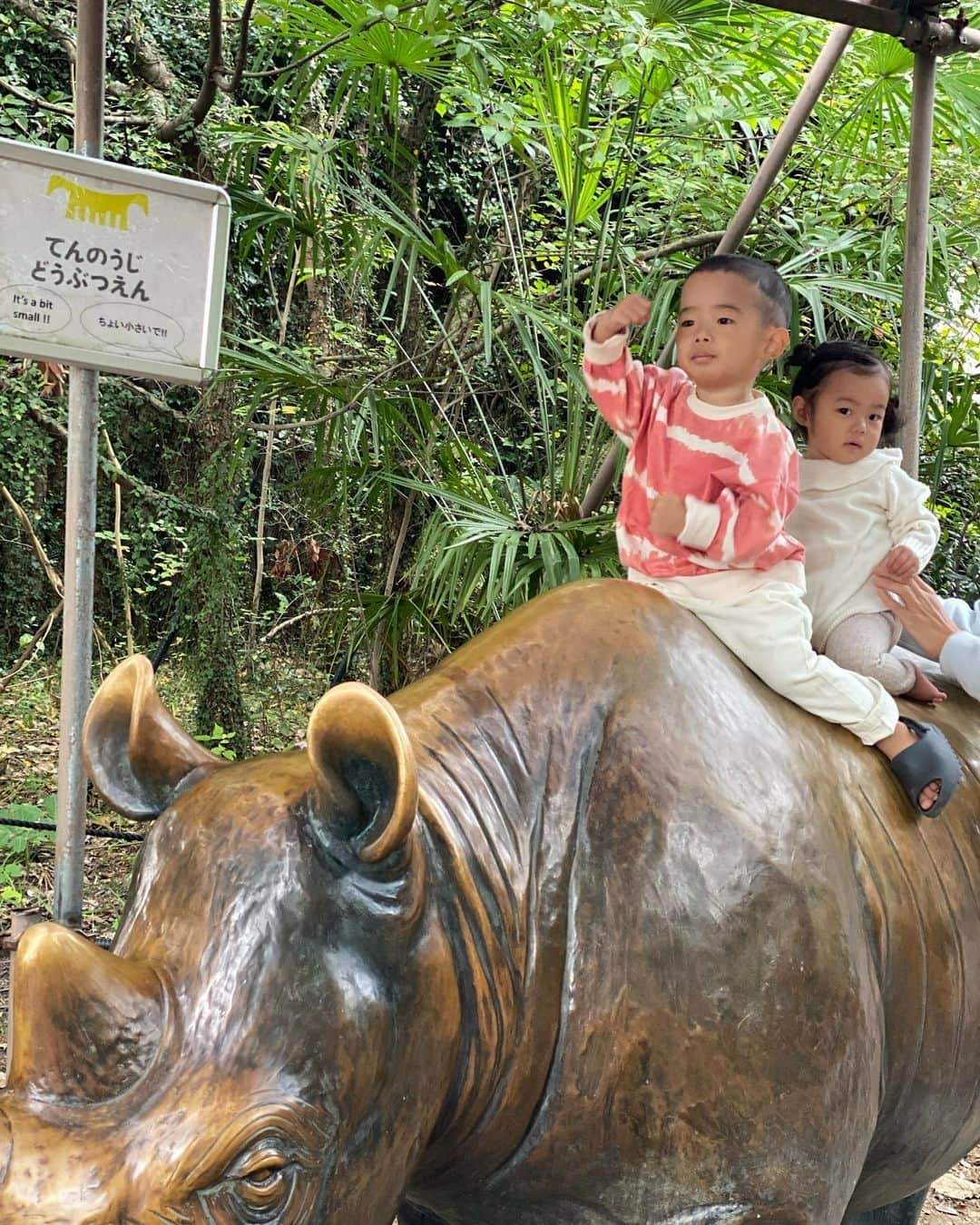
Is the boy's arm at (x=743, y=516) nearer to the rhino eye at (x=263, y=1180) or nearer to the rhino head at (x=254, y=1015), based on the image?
the rhino head at (x=254, y=1015)

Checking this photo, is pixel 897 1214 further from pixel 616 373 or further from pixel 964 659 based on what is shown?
pixel 616 373

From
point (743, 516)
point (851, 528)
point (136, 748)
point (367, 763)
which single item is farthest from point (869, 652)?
point (136, 748)

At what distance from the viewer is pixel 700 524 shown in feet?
6.67

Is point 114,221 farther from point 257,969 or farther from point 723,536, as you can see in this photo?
point 257,969

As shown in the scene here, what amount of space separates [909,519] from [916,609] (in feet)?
0.57

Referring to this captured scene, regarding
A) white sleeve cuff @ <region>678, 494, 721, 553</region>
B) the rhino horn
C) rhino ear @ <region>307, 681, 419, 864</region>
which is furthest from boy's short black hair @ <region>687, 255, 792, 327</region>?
the rhino horn

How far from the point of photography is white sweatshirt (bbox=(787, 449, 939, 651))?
2416mm

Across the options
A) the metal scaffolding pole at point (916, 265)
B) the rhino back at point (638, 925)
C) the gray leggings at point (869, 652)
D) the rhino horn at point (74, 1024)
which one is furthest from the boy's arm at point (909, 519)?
the rhino horn at point (74, 1024)

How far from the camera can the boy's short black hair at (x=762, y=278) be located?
2.12m

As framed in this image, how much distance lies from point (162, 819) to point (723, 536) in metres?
0.97

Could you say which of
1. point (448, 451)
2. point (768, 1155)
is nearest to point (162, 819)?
point (768, 1155)

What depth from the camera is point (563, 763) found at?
1.78 m

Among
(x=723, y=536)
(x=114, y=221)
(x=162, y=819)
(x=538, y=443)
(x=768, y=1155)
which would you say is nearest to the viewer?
(x=162, y=819)

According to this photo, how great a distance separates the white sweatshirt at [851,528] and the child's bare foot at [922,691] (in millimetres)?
149
